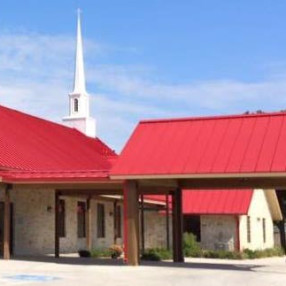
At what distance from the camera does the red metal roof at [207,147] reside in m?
19.4

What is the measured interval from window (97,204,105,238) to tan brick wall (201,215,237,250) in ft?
16.7

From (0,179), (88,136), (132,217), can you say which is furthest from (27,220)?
(88,136)

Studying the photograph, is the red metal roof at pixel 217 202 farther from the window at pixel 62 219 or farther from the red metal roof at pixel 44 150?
the window at pixel 62 219

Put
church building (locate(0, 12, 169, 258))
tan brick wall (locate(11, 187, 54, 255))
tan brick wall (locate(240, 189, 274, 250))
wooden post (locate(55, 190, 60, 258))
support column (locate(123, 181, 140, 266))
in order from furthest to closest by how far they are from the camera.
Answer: tan brick wall (locate(240, 189, 274, 250))
tan brick wall (locate(11, 187, 54, 255))
wooden post (locate(55, 190, 60, 258))
church building (locate(0, 12, 169, 258))
support column (locate(123, 181, 140, 266))

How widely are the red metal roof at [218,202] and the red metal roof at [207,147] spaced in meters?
13.3

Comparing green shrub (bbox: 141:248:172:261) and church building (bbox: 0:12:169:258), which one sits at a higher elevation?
church building (bbox: 0:12:169:258)

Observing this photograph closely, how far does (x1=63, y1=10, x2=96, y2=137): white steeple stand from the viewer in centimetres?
4456

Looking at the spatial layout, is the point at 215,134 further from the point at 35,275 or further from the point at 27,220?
the point at 27,220

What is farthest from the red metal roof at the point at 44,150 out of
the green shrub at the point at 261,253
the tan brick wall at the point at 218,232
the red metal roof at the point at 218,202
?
the green shrub at the point at 261,253

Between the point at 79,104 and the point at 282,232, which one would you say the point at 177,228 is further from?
the point at 282,232

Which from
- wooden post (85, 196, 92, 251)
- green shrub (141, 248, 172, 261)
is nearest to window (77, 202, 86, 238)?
wooden post (85, 196, 92, 251)

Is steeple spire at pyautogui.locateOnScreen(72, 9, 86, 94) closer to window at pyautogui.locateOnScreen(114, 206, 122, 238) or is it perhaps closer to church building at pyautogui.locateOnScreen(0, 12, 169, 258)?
church building at pyautogui.locateOnScreen(0, 12, 169, 258)

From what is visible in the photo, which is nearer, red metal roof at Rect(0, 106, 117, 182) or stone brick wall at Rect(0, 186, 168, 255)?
red metal roof at Rect(0, 106, 117, 182)

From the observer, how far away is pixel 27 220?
27.2m
